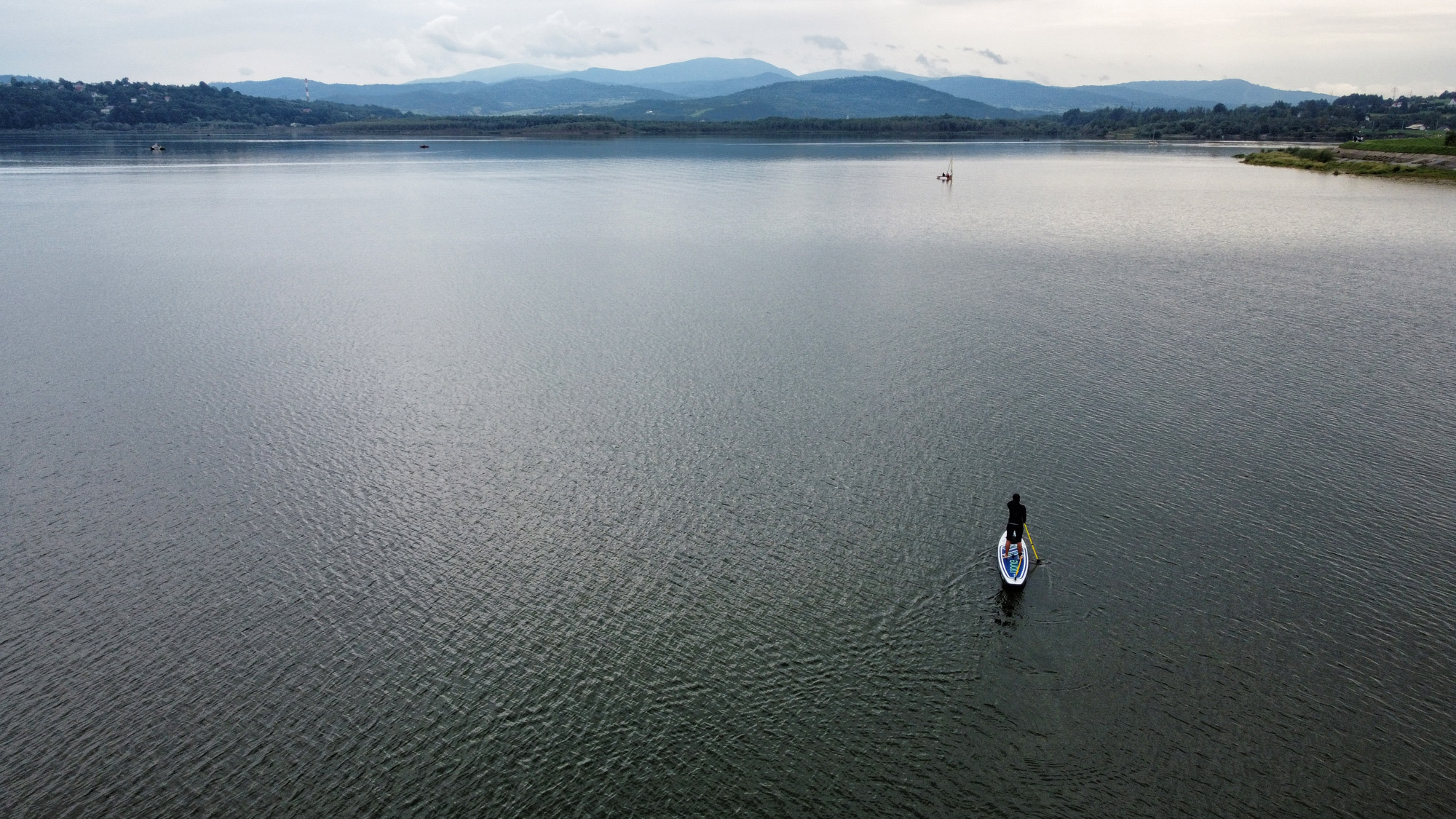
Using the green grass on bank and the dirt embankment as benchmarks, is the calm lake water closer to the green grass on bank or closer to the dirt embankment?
the dirt embankment

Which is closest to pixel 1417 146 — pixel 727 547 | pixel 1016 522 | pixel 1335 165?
pixel 1335 165

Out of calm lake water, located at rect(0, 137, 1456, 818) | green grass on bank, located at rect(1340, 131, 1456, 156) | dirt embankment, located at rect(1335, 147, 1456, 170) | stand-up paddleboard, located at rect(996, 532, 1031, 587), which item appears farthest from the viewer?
green grass on bank, located at rect(1340, 131, 1456, 156)

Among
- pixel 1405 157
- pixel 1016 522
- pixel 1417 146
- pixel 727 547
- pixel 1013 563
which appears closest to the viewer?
pixel 1013 563

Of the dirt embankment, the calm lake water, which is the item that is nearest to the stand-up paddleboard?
the calm lake water

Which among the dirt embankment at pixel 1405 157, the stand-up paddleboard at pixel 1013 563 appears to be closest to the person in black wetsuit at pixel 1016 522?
the stand-up paddleboard at pixel 1013 563

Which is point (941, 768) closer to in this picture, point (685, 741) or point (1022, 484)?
point (685, 741)

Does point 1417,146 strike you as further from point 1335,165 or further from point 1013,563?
point 1013,563
